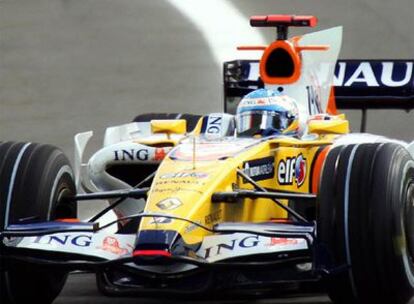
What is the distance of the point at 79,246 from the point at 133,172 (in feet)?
5.67

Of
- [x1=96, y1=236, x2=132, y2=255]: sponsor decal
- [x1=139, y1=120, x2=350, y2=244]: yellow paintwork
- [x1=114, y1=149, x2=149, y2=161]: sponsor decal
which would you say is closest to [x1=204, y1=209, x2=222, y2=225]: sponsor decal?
[x1=139, y1=120, x2=350, y2=244]: yellow paintwork

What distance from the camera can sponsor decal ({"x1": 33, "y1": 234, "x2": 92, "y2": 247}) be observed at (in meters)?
6.44

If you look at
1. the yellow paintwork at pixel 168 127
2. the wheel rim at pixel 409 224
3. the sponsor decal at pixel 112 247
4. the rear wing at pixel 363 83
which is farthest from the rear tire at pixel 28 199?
the rear wing at pixel 363 83

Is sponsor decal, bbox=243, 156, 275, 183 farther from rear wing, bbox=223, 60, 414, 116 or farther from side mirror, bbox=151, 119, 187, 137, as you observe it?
rear wing, bbox=223, 60, 414, 116

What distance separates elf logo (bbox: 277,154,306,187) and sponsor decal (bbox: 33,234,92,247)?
1442 millimetres

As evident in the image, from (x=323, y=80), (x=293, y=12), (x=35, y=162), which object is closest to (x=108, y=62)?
(x=293, y=12)

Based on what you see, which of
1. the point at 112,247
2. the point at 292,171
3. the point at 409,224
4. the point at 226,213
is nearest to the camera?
the point at 112,247

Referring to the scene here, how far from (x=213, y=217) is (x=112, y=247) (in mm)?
648

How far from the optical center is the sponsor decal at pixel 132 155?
25.9ft

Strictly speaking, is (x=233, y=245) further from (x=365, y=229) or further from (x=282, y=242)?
(x=365, y=229)

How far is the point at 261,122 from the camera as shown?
8016mm

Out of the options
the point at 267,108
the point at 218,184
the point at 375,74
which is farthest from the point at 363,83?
the point at 218,184

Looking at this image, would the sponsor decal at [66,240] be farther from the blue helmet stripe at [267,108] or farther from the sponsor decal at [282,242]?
the blue helmet stripe at [267,108]

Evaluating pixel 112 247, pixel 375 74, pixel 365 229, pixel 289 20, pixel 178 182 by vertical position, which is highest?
pixel 289 20
